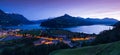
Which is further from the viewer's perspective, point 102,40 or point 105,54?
point 102,40

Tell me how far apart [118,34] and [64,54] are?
18.3 m

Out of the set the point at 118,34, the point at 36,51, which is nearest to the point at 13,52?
the point at 36,51

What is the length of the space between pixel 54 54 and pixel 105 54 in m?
10.5

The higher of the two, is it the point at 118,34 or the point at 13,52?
the point at 118,34

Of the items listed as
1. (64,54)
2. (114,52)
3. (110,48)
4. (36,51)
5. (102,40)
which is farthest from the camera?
→ (102,40)

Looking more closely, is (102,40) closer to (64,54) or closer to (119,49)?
(64,54)

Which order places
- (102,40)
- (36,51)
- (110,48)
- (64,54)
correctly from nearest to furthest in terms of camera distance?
1. (110,48)
2. (64,54)
3. (36,51)
4. (102,40)

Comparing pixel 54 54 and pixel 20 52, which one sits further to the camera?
pixel 20 52

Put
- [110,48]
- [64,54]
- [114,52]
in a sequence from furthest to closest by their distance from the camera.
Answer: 1. [64,54]
2. [110,48]
3. [114,52]

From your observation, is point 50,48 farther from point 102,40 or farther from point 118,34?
point 118,34

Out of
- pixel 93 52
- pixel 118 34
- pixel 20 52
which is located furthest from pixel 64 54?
pixel 118 34

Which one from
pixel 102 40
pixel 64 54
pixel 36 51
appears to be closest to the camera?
pixel 64 54

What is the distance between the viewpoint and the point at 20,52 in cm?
4472

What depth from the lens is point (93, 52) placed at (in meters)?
29.4
